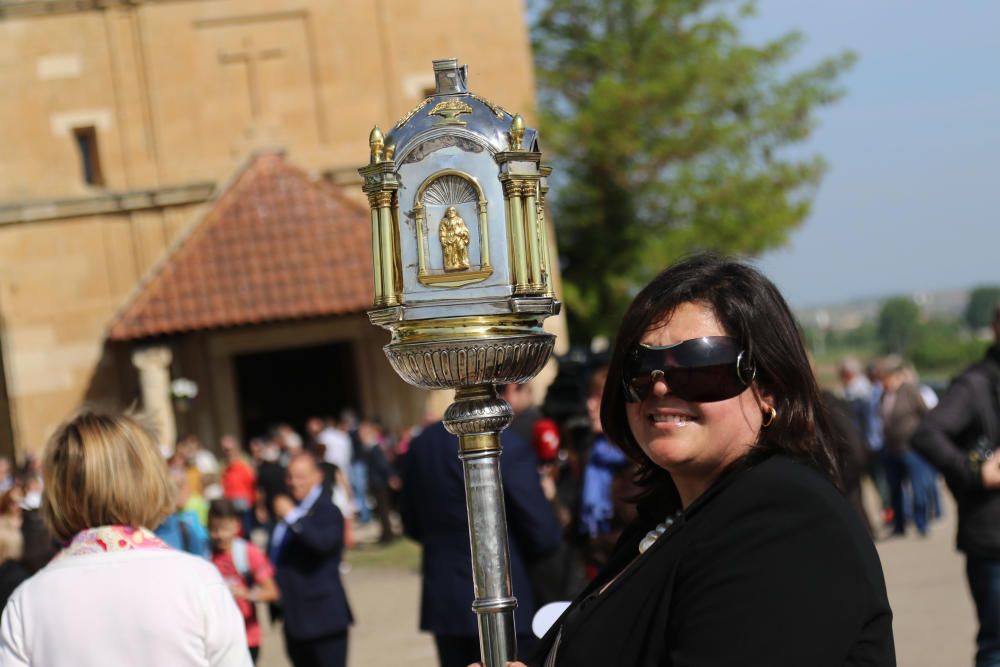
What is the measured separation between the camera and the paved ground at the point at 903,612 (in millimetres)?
9750

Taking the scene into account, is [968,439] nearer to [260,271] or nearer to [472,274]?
[472,274]

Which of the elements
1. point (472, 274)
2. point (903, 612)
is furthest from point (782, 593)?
point (903, 612)

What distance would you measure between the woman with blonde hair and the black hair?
4.81ft

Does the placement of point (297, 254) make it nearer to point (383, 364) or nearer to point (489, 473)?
point (383, 364)

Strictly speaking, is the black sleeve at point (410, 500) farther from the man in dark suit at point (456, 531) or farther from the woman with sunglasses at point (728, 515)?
the woman with sunglasses at point (728, 515)

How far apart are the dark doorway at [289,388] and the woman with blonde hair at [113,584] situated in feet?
80.7

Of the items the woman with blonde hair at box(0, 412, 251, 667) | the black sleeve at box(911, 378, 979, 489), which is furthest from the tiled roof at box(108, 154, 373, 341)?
the woman with blonde hair at box(0, 412, 251, 667)

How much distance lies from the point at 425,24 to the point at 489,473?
24604mm

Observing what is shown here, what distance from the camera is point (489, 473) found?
3.11 meters

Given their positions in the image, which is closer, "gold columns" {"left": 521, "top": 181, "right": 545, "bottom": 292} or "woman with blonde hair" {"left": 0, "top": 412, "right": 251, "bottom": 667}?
"gold columns" {"left": 521, "top": 181, "right": 545, "bottom": 292}

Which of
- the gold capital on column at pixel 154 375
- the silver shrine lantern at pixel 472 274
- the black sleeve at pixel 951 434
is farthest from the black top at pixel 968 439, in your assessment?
the gold capital on column at pixel 154 375

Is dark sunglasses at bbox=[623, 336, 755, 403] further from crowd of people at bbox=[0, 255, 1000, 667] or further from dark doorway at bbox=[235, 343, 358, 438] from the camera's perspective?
dark doorway at bbox=[235, 343, 358, 438]

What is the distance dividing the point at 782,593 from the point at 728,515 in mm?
195

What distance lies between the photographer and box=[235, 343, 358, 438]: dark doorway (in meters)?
28.9
